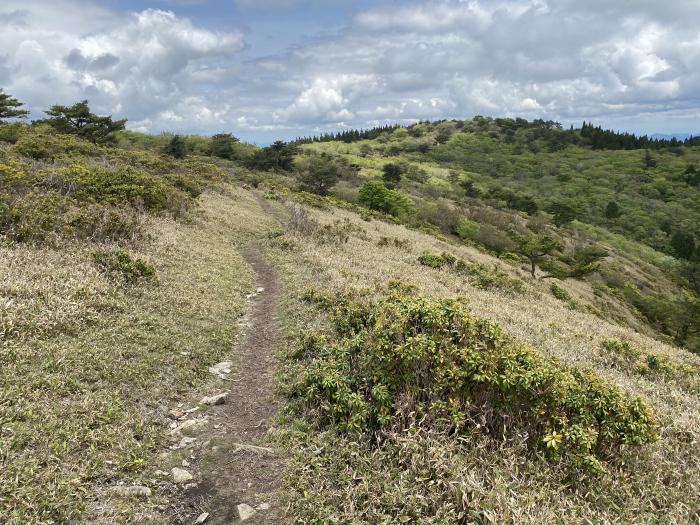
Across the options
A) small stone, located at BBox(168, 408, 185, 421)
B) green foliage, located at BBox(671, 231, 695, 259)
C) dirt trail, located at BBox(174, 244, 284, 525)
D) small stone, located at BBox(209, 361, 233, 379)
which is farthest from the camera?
green foliage, located at BBox(671, 231, 695, 259)

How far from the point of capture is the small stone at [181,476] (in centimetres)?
571

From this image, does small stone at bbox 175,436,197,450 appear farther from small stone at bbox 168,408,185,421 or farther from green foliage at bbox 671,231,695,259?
green foliage at bbox 671,231,695,259

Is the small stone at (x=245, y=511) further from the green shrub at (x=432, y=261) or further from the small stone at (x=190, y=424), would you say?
the green shrub at (x=432, y=261)

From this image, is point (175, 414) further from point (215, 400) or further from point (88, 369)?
point (88, 369)

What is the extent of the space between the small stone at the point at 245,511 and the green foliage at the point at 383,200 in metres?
54.0

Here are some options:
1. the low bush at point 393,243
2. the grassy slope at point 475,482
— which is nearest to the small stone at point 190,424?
the grassy slope at point 475,482

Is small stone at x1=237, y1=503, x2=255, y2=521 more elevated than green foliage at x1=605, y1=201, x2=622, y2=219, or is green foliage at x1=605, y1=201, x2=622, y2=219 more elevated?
small stone at x1=237, y1=503, x2=255, y2=521

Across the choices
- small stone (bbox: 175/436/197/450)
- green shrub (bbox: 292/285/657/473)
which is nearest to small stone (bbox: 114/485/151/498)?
small stone (bbox: 175/436/197/450)

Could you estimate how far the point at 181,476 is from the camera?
577cm

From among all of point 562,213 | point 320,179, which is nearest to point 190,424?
point 320,179

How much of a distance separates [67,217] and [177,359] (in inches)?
336

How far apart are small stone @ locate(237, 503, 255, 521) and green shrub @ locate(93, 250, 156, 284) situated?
8030 millimetres

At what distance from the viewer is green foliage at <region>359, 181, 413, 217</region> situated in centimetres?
5847

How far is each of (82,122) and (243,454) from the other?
6675cm
